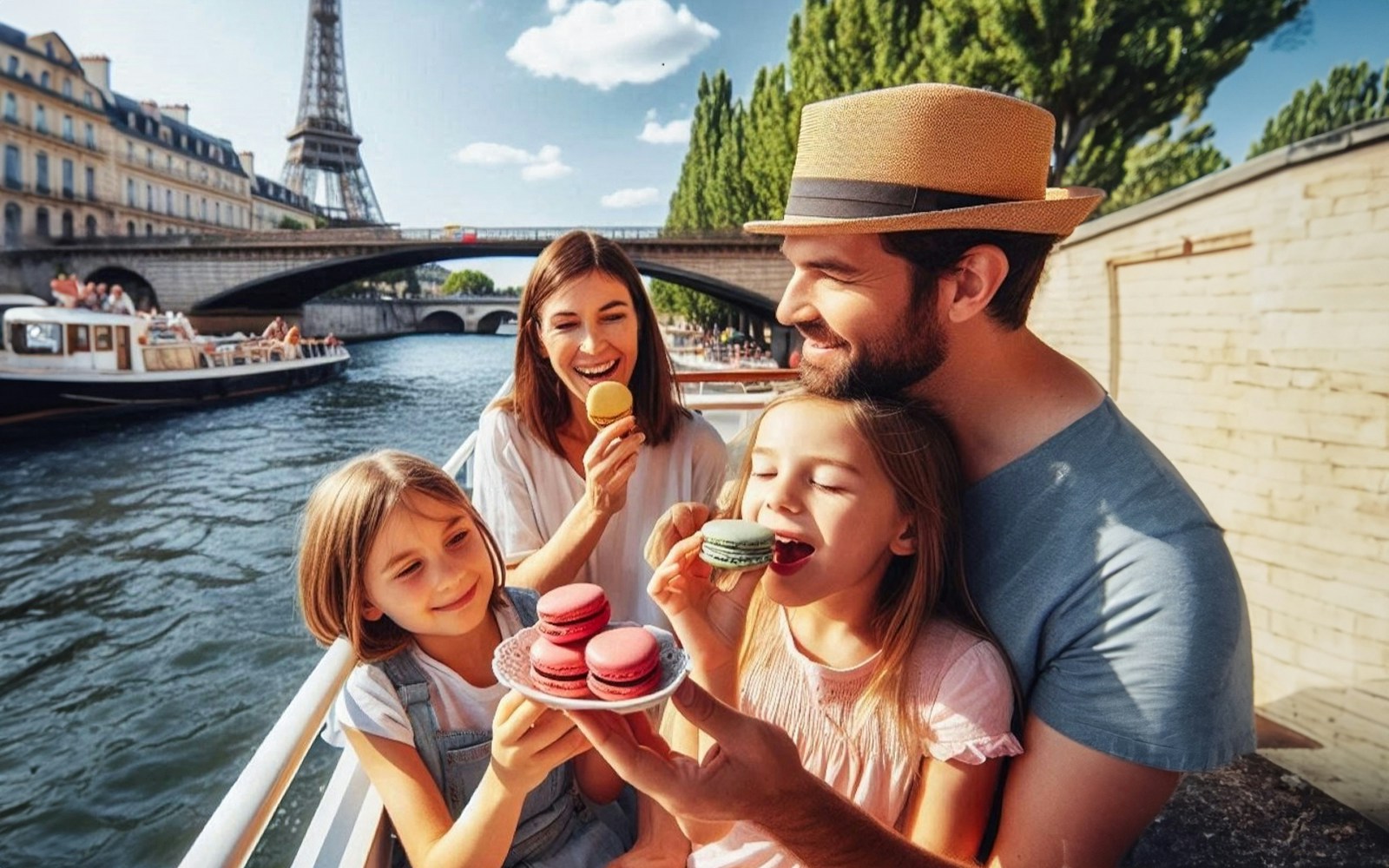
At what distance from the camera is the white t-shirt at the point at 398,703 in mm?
1515

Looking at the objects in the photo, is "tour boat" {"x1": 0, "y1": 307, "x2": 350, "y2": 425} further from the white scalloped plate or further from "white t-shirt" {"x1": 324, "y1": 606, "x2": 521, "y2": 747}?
the white scalloped plate

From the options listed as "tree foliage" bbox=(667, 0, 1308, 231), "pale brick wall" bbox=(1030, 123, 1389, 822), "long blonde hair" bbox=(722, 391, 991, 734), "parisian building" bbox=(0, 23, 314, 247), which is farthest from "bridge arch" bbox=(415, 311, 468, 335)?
"long blonde hair" bbox=(722, 391, 991, 734)

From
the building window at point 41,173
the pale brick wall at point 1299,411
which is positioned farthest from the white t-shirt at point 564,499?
the building window at point 41,173

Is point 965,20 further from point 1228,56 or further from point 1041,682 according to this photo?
point 1041,682

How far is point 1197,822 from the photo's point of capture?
2.43m

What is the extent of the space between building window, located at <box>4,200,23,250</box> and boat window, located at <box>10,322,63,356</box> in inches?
1273

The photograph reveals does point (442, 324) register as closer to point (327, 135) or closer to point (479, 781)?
point (327, 135)

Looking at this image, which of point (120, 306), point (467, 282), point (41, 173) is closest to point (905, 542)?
point (120, 306)

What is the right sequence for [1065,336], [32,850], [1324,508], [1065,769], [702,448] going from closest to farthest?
[1065,769], [702,448], [32,850], [1324,508], [1065,336]

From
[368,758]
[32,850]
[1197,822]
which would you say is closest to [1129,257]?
[1197,822]

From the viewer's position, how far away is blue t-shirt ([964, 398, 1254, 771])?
1.11m

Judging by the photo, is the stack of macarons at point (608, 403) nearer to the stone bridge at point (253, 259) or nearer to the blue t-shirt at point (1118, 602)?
the blue t-shirt at point (1118, 602)

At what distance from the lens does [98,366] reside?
1706 cm

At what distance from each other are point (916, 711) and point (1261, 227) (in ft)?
22.7
